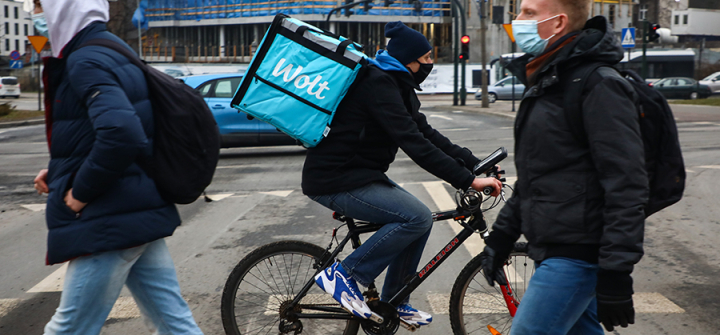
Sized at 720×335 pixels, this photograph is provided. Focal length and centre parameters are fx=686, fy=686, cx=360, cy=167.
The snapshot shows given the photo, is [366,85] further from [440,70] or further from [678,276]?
[440,70]

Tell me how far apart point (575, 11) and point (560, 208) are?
2.16 ft

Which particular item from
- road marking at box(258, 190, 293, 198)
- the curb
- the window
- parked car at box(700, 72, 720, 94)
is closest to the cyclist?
road marking at box(258, 190, 293, 198)

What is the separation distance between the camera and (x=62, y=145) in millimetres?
2395

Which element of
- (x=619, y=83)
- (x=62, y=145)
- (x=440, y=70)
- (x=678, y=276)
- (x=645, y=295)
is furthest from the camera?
(x=440, y=70)

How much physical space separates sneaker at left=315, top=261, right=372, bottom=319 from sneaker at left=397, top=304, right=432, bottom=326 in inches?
7.9

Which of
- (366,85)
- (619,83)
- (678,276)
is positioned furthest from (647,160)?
(678,276)

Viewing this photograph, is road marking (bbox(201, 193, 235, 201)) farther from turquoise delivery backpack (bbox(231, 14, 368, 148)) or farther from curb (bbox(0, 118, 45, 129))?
curb (bbox(0, 118, 45, 129))

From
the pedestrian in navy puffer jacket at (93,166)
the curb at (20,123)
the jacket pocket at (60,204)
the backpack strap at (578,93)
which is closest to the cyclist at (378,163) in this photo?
the pedestrian in navy puffer jacket at (93,166)

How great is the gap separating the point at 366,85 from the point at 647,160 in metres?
1.29

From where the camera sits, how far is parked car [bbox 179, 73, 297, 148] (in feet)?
41.3

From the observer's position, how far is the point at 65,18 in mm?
2398

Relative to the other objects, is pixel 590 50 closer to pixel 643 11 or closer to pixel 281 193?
pixel 281 193

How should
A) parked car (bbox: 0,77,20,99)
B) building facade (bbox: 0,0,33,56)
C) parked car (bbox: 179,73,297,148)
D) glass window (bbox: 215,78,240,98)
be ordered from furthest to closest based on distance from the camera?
1. building facade (bbox: 0,0,33,56)
2. parked car (bbox: 0,77,20,99)
3. glass window (bbox: 215,78,240,98)
4. parked car (bbox: 179,73,297,148)

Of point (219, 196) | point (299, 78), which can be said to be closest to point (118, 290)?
point (299, 78)
